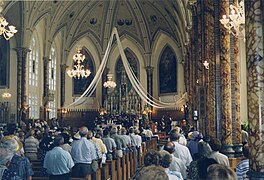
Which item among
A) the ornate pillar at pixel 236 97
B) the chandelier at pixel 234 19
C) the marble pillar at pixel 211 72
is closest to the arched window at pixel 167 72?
the marble pillar at pixel 211 72

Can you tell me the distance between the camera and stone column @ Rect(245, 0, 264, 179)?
538 cm

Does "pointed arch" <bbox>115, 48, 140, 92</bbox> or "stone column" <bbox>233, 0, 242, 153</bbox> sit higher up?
"pointed arch" <bbox>115, 48, 140, 92</bbox>

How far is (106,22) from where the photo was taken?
122ft

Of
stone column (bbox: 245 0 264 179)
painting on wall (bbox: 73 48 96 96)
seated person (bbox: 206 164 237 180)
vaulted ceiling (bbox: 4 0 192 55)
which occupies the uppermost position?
vaulted ceiling (bbox: 4 0 192 55)

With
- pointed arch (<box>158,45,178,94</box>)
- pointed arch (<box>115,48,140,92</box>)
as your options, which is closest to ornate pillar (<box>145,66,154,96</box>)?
pointed arch (<box>158,45,178,94</box>)

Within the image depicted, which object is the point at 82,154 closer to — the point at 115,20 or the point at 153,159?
the point at 153,159

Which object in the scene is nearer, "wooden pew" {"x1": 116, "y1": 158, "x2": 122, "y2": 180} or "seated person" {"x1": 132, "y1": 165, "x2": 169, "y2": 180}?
"seated person" {"x1": 132, "y1": 165, "x2": 169, "y2": 180}

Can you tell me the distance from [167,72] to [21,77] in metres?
14.4

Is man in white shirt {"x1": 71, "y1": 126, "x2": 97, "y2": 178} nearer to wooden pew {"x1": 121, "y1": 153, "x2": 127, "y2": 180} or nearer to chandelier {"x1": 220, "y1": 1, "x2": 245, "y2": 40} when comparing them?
wooden pew {"x1": 121, "y1": 153, "x2": 127, "y2": 180}

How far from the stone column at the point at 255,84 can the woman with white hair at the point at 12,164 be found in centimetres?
316

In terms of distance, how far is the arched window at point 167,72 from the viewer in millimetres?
37000

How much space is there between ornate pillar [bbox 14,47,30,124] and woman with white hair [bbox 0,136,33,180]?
21.5 metres

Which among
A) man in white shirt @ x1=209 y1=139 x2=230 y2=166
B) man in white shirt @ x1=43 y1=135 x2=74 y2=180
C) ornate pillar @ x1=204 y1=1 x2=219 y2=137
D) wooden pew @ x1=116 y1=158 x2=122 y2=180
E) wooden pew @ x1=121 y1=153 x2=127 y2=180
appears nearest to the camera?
man in white shirt @ x1=209 y1=139 x2=230 y2=166

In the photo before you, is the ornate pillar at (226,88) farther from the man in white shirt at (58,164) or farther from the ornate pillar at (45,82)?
the ornate pillar at (45,82)
